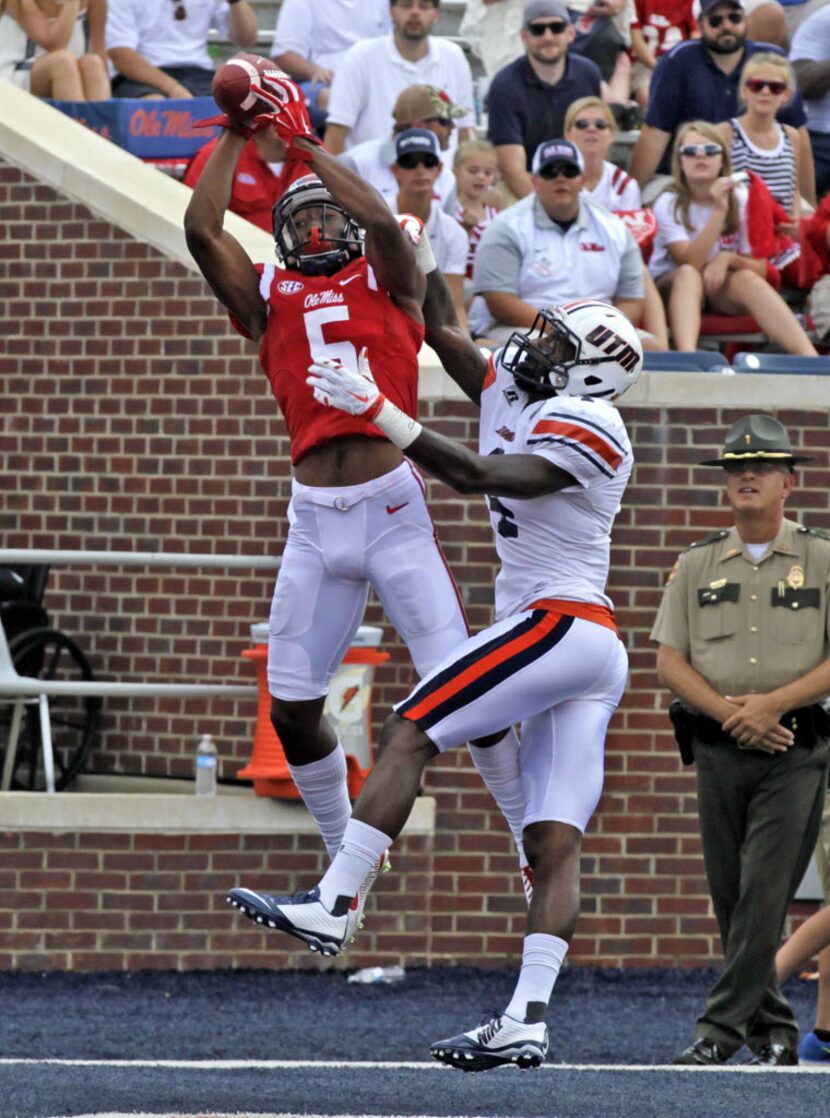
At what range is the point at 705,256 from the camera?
1175 centimetres

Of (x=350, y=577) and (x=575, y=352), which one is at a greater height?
(x=575, y=352)

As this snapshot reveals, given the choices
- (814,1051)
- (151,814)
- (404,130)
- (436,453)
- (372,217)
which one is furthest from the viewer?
(404,130)

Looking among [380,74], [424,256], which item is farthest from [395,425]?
[380,74]

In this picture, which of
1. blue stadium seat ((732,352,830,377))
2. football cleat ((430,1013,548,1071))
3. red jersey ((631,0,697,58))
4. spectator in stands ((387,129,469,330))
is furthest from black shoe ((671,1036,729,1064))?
red jersey ((631,0,697,58))

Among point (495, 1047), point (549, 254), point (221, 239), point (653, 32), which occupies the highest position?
point (653, 32)

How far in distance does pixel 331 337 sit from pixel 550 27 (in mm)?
6043

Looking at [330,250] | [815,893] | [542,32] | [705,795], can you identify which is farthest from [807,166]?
[330,250]

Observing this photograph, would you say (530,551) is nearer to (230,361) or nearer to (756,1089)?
(756,1089)

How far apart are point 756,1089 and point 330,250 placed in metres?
2.97

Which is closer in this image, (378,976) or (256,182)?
(378,976)

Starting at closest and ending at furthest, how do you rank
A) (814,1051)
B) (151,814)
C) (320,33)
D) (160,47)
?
(814,1051), (151,814), (160,47), (320,33)

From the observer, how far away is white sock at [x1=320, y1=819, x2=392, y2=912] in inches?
256

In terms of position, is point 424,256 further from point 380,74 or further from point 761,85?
point 761,85

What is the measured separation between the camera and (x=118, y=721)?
10938 mm
